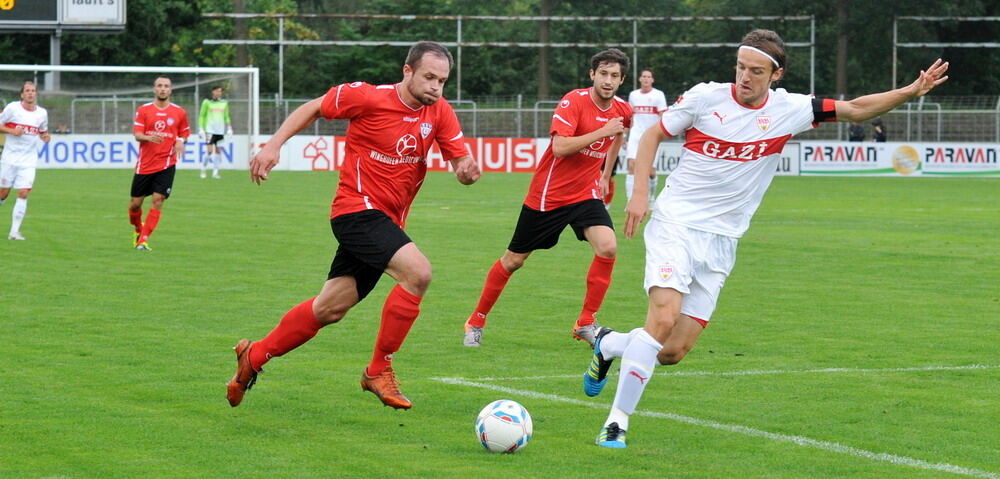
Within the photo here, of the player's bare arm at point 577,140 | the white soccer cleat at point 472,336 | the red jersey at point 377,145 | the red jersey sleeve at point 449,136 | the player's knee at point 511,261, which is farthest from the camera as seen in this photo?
the player's knee at point 511,261

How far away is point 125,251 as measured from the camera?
16672 mm

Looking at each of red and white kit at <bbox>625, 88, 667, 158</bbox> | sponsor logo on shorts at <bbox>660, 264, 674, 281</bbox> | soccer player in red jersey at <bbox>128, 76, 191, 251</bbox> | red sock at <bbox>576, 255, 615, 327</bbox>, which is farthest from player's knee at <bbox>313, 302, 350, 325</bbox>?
red and white kit at <bbox>625, 88, 667, 158</bbox>

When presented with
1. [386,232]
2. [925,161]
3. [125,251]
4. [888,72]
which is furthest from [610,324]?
[888,72]

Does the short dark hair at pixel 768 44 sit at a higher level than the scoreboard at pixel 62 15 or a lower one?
lower

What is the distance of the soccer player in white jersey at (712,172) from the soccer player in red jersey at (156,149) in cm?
1139

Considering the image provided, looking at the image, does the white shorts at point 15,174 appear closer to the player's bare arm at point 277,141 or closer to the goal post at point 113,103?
the player's bare arm at point 277,141

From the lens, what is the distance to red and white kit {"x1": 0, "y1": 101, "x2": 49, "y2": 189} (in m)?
18.5

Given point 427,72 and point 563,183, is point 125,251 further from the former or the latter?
point 427,72

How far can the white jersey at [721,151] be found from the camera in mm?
6840

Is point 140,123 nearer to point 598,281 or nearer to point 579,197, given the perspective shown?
point 579,197

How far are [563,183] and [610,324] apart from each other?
50.2 inches

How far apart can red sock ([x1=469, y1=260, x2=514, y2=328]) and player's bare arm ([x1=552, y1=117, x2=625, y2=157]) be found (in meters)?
0.94

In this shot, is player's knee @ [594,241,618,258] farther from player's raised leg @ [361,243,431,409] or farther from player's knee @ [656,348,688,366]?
player's knee @ [656,348,688,366]

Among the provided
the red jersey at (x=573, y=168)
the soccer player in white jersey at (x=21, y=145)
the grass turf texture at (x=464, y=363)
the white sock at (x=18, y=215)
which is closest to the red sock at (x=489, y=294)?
the grass turf texture at (x=464, y=363)
